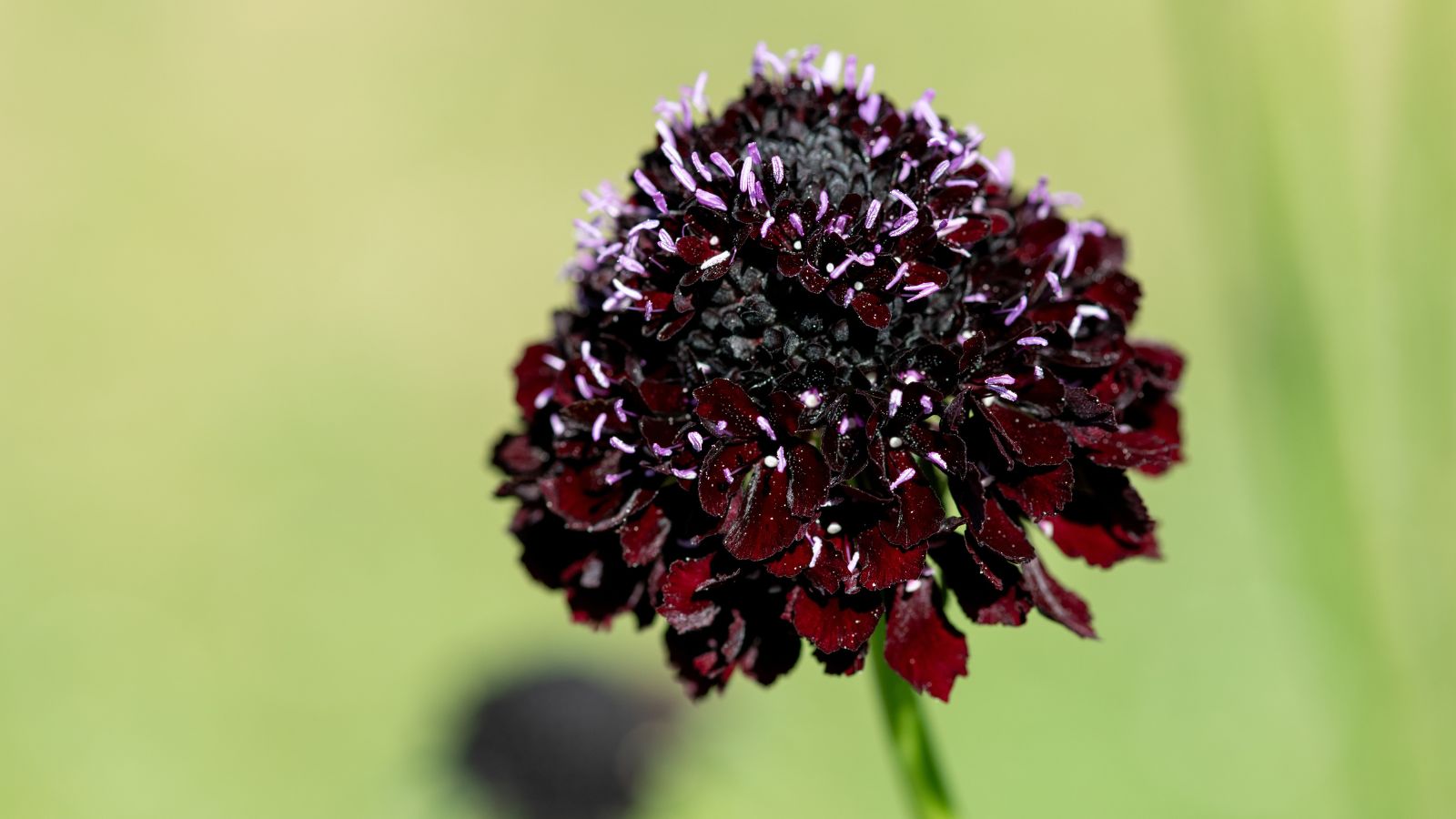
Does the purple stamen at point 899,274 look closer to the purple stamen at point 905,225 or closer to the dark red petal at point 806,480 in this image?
the purple stamen at point 905,225

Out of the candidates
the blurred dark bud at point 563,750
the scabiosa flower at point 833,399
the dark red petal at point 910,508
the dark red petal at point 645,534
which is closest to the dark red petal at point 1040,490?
the scabiosa flower at point 833,399

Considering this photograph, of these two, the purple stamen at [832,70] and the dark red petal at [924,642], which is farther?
the purple stamen at [832,70]

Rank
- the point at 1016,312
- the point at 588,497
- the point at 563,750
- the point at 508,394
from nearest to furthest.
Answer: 1. the point at 1016,312
2. the point at 588,497
3. the point at 563,750
4. the point at 508,394

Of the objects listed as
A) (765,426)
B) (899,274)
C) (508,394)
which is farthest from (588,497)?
(508,394)

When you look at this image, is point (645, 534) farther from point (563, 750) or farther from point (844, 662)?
point (563, 750)

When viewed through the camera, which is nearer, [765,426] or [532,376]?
[765,426]

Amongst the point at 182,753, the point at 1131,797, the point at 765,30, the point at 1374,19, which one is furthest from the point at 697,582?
the point at 765,30
